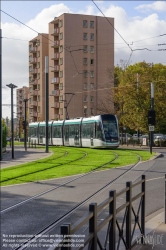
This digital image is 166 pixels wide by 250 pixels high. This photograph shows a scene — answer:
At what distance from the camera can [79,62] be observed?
73.0m

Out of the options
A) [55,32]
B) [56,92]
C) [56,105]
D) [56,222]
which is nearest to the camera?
[56,222]

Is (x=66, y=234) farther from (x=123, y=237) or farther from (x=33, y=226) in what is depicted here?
(x=33, y=226)

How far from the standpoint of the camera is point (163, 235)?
7625 millimetres

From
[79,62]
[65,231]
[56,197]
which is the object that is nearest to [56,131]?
[79,62]

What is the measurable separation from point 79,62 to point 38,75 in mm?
10834

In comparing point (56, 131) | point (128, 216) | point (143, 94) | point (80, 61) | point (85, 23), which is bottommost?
point (128, 216)

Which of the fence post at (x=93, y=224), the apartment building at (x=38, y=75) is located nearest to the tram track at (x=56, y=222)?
the fence post at (x=93, y=224)

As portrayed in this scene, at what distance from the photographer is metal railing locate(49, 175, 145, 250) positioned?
370cm

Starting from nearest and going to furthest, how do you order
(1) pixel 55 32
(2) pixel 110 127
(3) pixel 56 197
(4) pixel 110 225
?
(4) pixel 110 225
(3) pixel 56 197
(2) pixel 110 127
(1) pixel 55 32

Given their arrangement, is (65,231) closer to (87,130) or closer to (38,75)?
(87,130)

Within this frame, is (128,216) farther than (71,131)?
No

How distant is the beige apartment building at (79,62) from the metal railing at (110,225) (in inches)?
2453

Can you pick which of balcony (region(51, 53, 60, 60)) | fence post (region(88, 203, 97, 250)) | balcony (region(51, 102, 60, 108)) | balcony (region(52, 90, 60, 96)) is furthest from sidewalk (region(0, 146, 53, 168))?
balcony (region(51, 102, 60, 108))

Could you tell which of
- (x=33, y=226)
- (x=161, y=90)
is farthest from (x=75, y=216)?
(x=161, y=90)
